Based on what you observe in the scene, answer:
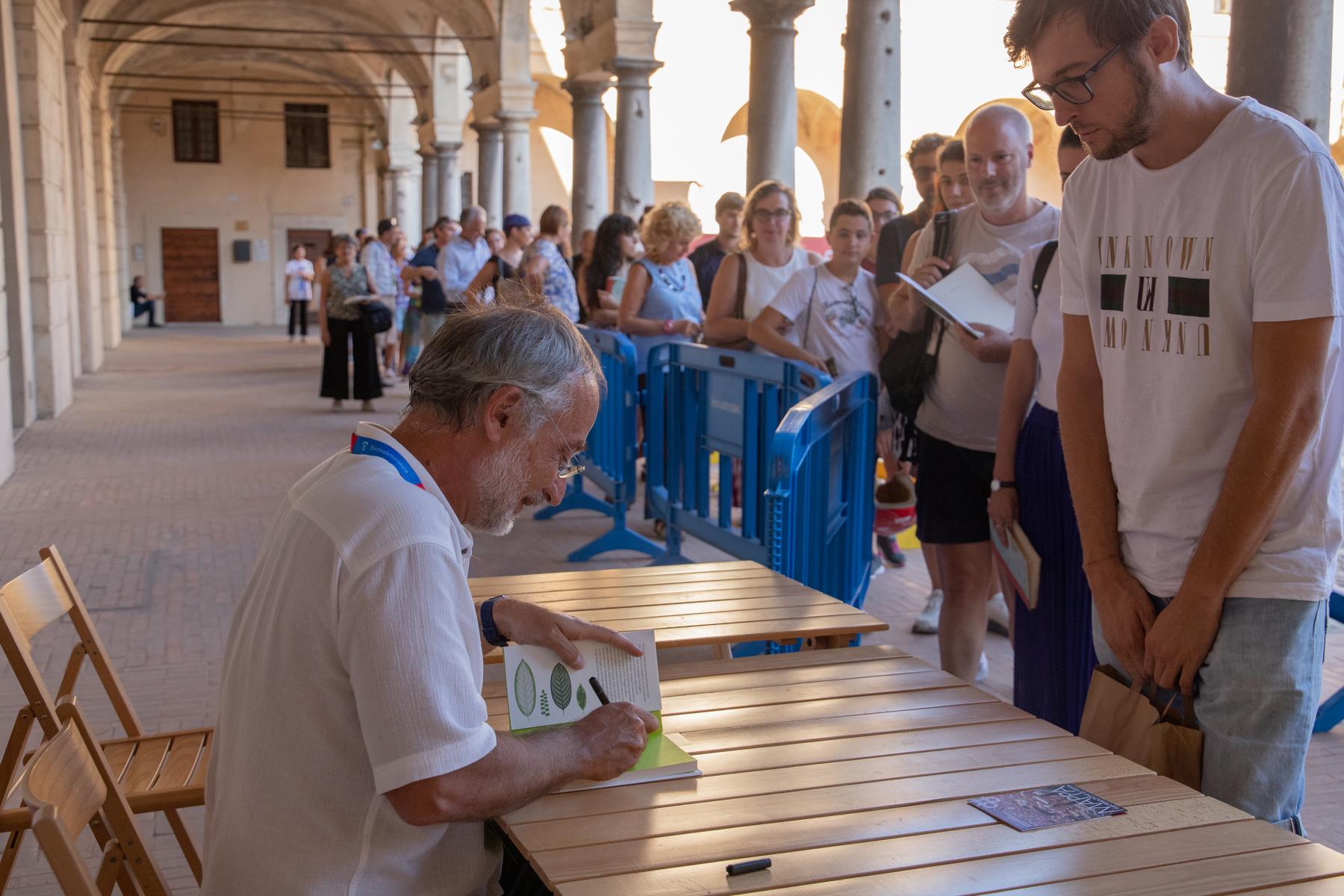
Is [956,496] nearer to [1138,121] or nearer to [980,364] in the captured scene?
[980,364]

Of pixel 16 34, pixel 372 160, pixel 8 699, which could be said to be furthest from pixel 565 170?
pixel 8 699

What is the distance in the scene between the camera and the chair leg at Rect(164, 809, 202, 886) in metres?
2.83

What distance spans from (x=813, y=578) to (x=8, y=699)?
2792mm

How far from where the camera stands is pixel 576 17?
50.5 feet

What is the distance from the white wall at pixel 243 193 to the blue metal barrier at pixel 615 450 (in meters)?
29.6

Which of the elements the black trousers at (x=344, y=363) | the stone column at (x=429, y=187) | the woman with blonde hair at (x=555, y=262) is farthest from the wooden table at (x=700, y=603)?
the stone column at (x=429, y=187)

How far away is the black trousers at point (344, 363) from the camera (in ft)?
42.0

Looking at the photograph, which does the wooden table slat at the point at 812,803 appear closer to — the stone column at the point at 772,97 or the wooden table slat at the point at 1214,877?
the wooden table slat at the point at 1214,877

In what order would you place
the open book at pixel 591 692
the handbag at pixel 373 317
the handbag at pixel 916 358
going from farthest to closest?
the handbag at pixel 373 317 < the handbag at pixel 916 358 < the open book at pixel 591 692

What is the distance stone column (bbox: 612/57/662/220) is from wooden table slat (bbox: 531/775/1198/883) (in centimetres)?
1215

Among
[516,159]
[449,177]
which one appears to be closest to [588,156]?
[516,159]

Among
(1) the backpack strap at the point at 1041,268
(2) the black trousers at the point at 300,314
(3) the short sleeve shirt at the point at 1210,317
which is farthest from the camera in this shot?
(2) the black trousers at the point at 300,314

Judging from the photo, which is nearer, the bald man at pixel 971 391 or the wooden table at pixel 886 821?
the wooden table at pixel 886 821

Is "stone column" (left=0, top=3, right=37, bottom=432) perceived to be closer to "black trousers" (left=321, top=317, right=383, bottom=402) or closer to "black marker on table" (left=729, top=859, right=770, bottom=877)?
"black trousers" (left=321, top=317, right=383, bottom=402)
